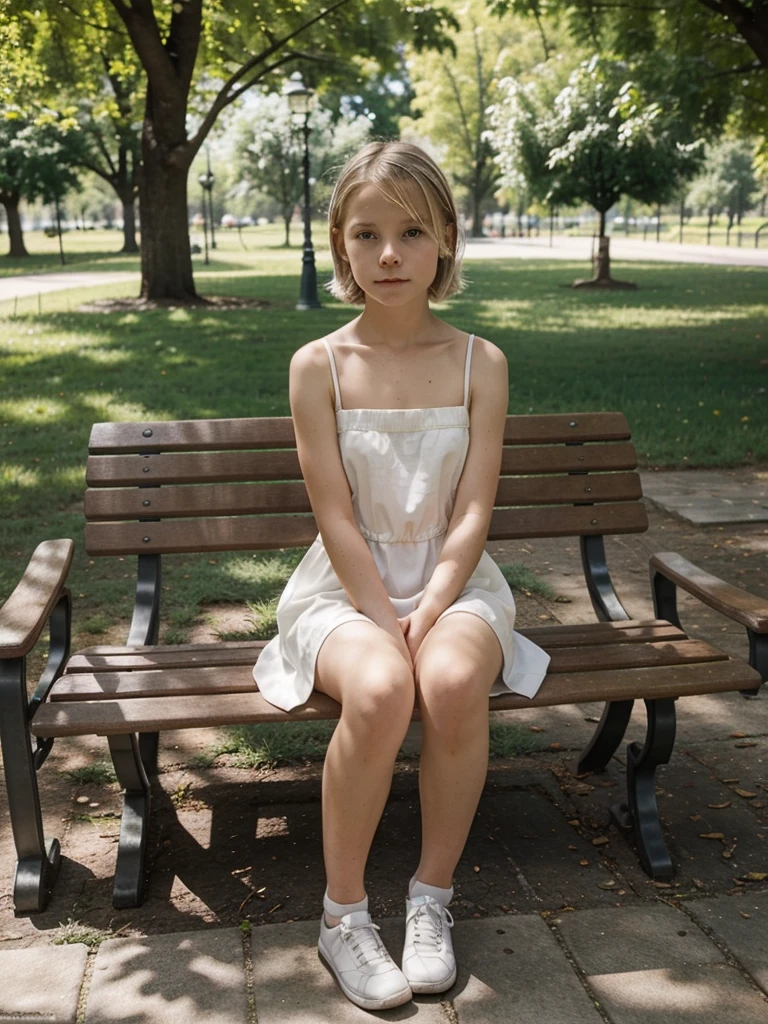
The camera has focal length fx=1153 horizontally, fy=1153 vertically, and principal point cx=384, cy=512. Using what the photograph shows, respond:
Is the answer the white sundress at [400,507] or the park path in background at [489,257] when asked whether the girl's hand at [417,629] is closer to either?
the white sundress at [400,507]

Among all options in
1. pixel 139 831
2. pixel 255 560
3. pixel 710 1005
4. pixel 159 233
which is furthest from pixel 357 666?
pixel 159 233

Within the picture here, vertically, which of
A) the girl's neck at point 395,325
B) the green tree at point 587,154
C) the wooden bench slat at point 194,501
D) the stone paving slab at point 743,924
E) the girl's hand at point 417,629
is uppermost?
the green tree at point 587,154

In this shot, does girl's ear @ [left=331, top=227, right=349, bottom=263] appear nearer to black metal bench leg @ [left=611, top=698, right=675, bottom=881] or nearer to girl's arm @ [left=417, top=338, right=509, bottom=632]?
girl's arm @ [left=417, top=338, right=509, bottom=632]

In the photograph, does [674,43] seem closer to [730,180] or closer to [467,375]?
[467,375]

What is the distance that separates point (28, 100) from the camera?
21.0 meters

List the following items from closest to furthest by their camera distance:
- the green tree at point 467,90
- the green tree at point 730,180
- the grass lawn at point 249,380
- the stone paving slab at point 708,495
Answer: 1. the grass lawn at point 249,380
2. the stone paving slab at point 708,495
3. the green tree at point 467,90
4. the green tree at point 730,180

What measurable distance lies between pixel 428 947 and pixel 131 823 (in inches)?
34.7

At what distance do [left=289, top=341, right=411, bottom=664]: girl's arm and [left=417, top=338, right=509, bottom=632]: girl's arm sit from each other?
14cm

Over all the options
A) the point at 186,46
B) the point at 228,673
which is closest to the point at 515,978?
the point at 228,673

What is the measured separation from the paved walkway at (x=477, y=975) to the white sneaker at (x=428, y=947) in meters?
0.04

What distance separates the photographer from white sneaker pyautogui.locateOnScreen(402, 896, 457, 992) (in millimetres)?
2449

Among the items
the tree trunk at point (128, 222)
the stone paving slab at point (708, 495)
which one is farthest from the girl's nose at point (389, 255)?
the tree trunk at point (128, 222)

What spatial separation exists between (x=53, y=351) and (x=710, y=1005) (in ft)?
37.7

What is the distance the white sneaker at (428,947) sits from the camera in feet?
8.04
